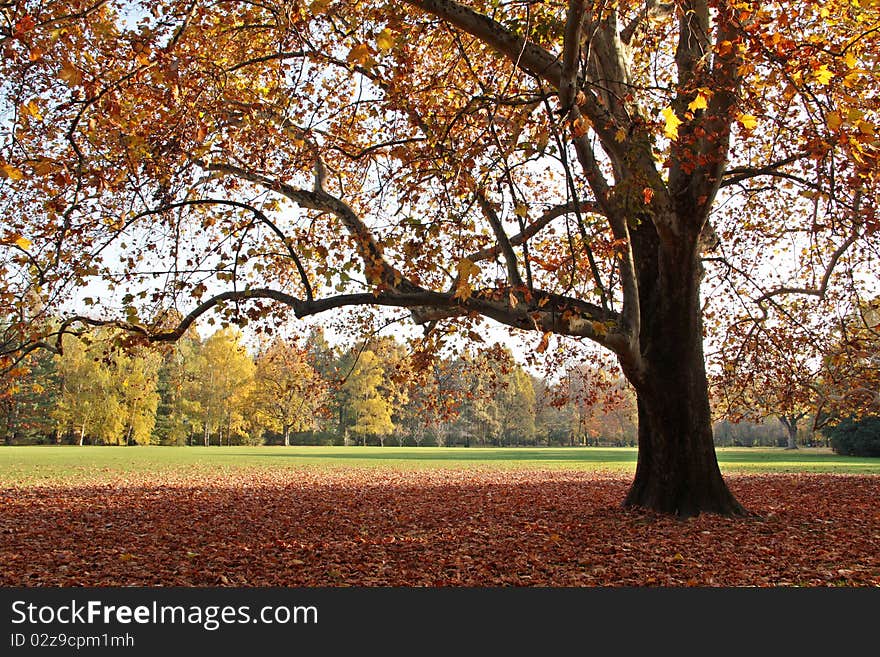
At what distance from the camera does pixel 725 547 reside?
24.8 feet

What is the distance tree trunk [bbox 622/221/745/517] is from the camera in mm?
9758

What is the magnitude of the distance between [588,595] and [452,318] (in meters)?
5.27

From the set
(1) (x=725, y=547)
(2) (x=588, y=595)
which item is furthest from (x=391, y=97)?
(1) (x=725, y=547)

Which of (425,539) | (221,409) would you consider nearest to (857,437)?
(425,539)

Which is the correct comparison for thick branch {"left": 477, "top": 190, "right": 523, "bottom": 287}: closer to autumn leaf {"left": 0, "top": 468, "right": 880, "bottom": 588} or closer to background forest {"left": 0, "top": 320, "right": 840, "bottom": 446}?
autumn leaf {"left": 0, "top": 468, "right": 880, "bottom": 588}

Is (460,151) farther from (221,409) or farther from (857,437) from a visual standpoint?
(221,409)

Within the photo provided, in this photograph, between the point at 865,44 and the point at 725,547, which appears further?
the point at 865,44

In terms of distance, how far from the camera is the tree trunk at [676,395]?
976cm

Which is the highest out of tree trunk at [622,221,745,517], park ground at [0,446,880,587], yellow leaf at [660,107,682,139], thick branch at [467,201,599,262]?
thick branch at [467,201,599,262]

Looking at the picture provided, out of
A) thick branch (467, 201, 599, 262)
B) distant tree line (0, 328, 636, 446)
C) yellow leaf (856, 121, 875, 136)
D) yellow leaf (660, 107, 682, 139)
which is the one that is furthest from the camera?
distant tree line (0, 328, 636, 446)

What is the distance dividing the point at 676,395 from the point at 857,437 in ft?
108

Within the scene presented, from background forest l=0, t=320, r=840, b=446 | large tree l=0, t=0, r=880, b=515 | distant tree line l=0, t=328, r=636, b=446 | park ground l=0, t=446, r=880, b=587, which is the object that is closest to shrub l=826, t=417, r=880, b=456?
background forest l=0, t=320, r=840, b=446

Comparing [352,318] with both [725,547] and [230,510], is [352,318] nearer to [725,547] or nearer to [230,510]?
[230,510]

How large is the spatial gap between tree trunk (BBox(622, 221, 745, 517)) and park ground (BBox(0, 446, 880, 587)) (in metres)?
0.47
